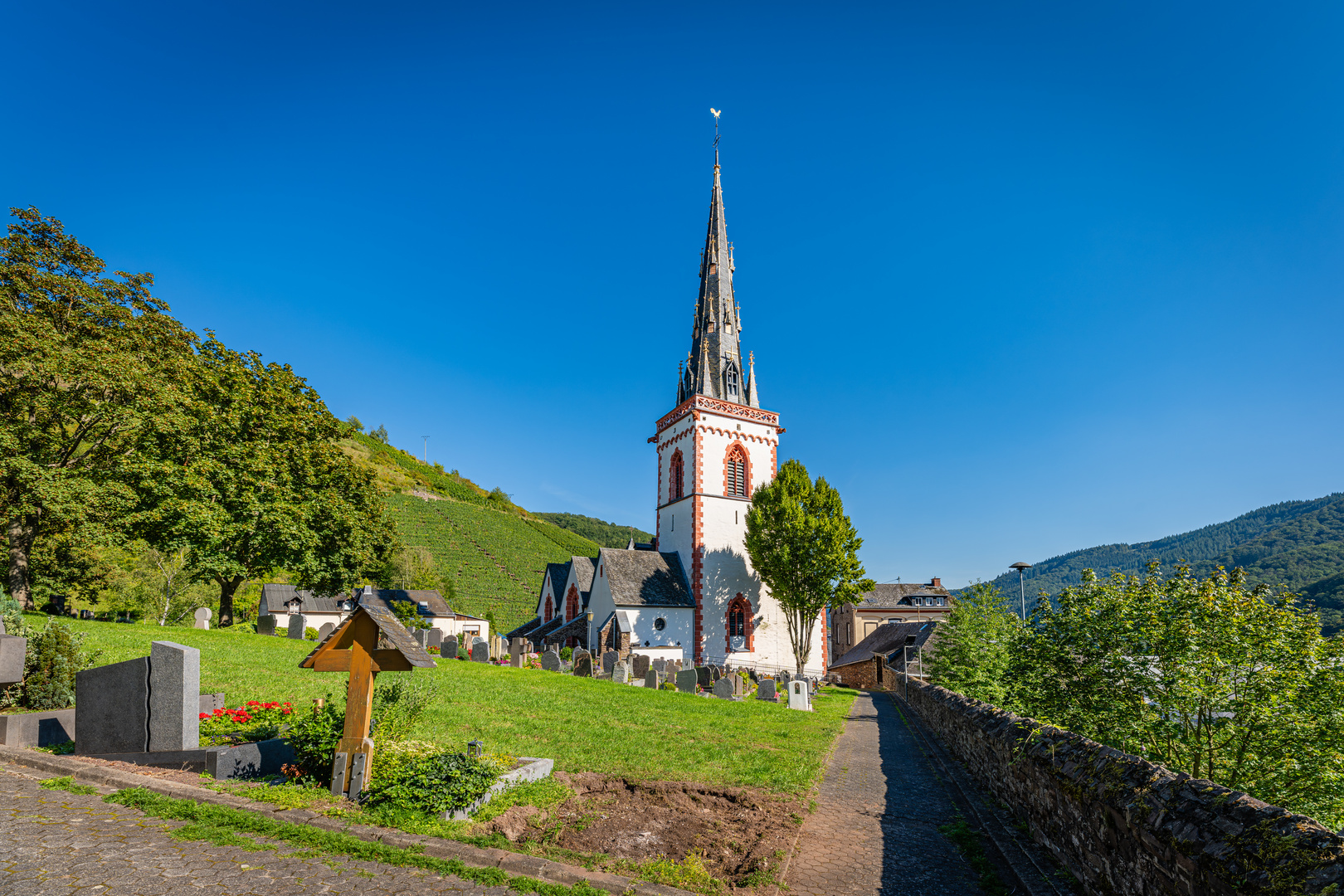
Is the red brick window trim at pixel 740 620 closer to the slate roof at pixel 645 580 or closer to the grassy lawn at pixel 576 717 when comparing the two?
the slate roof at pixel 645 580

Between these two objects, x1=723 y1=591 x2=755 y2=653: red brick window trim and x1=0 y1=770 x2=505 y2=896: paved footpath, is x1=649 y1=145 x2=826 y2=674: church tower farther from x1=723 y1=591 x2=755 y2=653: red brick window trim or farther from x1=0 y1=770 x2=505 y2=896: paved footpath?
x1=0 y1=770 x2=505 y2=896: paved footpath

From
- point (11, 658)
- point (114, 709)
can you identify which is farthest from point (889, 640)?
point (11, 658)

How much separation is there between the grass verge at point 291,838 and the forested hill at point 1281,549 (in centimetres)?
4702

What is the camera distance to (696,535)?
3562 centimetres

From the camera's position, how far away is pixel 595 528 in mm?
116625

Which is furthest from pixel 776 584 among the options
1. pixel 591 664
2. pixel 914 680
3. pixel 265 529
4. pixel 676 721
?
pixel 265 529

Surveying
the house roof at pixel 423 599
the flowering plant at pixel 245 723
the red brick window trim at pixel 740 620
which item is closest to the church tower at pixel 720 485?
the red brick window trim at pixel 740 620

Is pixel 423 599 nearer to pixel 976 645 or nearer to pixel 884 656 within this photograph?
pixel 884 656

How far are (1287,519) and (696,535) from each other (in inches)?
6969

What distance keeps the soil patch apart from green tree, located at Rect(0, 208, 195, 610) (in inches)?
830

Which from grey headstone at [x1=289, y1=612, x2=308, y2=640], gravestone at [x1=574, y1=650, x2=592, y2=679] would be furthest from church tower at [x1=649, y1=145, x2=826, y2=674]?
grey headstone at [x1=289, y1=612, x2=308, y2=640]

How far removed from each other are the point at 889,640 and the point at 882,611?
62.9ft

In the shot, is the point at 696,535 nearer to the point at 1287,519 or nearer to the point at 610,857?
the point at 610,857

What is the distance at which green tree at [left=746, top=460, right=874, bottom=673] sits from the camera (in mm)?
32969
